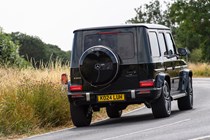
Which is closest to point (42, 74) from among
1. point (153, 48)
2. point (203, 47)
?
point (153, 48)

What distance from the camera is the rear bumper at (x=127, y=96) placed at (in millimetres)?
16094

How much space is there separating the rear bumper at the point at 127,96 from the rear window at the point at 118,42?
2.61ft

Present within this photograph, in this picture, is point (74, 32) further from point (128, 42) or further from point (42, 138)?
point (42, 138)

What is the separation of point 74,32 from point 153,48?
1810mm

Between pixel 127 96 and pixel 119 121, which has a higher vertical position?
pixel 127 96

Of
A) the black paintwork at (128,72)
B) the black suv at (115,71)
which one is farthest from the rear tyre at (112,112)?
the black paintwork at (128,72)

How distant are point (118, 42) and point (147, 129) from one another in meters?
2.75

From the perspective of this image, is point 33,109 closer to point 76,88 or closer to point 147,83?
point 76,88

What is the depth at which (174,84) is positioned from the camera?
18156mm

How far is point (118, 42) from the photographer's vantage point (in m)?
16.2

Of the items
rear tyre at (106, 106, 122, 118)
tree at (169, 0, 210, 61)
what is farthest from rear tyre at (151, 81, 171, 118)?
tree at (169, 0, 210, 61)

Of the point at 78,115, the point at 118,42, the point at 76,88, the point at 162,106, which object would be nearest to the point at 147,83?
the point at 162,106

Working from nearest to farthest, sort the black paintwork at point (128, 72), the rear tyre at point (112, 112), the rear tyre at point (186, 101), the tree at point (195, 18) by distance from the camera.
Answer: the black paintwork at point (128, 72) → the rear tyre at point (112, 112) → the rear tyre at point (186, 101) → the tree at point (195, 18)

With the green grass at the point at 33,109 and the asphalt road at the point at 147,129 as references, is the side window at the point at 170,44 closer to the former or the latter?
the asphalt road at the point at 147,129
